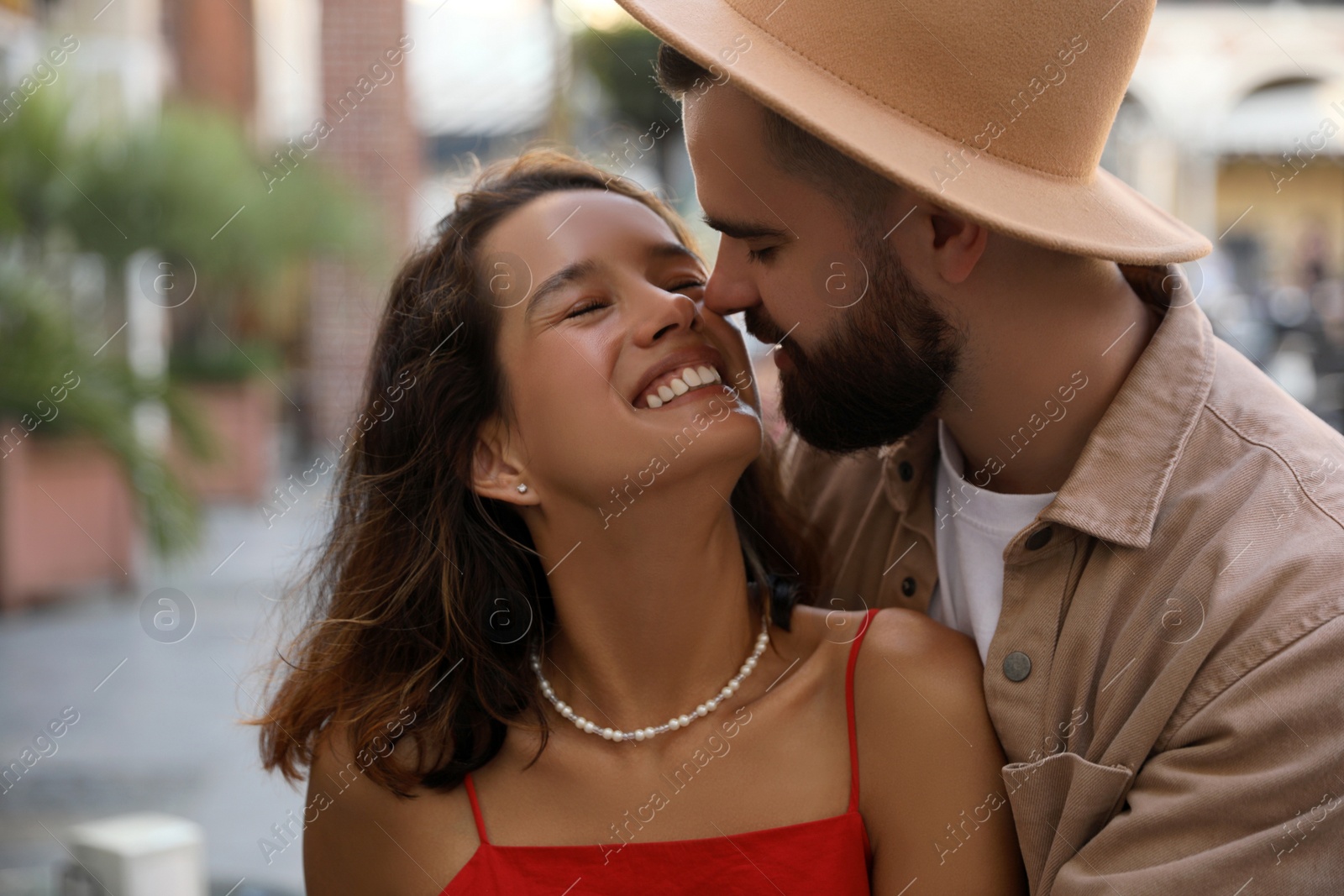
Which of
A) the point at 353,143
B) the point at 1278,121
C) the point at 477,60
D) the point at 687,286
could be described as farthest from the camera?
the point at 1278,121

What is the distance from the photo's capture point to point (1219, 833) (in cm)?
171

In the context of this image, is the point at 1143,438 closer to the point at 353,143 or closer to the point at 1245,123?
the point at 353,143

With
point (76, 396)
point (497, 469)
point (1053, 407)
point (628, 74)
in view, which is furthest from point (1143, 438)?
point (628, 74)

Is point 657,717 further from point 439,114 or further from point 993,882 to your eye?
point 439,114

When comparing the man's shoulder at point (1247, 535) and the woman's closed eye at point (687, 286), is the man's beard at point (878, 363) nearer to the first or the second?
the woman's closed eye at point (687, 286)

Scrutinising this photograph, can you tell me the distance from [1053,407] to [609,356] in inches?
28.7

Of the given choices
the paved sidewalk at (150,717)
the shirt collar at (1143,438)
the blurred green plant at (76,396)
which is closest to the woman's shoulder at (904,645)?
the shirt collar at (1143,438)

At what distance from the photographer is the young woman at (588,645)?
205 cm

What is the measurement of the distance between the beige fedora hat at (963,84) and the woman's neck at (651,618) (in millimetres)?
682

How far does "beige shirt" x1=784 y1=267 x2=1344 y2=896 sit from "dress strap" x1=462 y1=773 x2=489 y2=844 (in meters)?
0.71

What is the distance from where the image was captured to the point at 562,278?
84.6 inches

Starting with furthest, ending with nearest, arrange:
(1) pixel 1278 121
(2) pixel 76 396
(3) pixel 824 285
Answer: (1) pixel 1278 121
(2) pixel 76 396
(3) pixel 824 285

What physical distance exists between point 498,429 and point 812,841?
0.88 meters

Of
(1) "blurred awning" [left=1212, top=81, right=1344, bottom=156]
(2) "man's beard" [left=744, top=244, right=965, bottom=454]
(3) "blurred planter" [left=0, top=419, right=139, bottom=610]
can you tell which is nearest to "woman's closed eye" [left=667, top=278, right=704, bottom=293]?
(2) "man's beard" [left=744, top=244, right=965, bottom=454]
